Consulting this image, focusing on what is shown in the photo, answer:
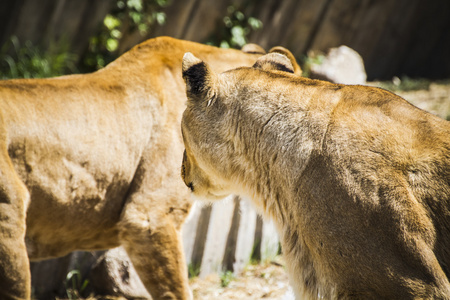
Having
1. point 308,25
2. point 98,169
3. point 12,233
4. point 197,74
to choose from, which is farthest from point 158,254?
point 308,25

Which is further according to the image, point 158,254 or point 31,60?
point 31,60

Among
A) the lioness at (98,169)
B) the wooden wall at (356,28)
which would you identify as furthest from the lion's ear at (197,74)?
the wooden wall at (356,28)

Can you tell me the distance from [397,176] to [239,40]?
5651 mm

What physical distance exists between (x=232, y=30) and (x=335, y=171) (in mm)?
5609

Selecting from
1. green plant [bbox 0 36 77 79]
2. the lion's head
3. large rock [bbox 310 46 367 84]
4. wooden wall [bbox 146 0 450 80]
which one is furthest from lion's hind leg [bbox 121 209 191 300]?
wooden wall [bbox 146 0 450 80]

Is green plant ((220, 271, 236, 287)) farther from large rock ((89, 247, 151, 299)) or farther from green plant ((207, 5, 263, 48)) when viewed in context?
green plant ((207, 5, 263, 48))

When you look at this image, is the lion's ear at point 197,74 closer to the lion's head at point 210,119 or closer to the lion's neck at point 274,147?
the lion's head at point 210,119

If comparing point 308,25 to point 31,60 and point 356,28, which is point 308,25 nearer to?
point 356,28

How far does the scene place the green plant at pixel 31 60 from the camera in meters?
6.01

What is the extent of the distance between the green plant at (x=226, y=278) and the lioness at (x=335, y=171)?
2623 mm

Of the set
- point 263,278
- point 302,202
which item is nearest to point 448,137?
point 302,202

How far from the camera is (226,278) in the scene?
5340mm

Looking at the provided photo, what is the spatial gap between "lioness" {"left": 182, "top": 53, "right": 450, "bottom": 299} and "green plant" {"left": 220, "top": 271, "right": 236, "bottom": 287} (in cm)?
262

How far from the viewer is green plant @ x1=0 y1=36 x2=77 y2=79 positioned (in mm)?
6012
